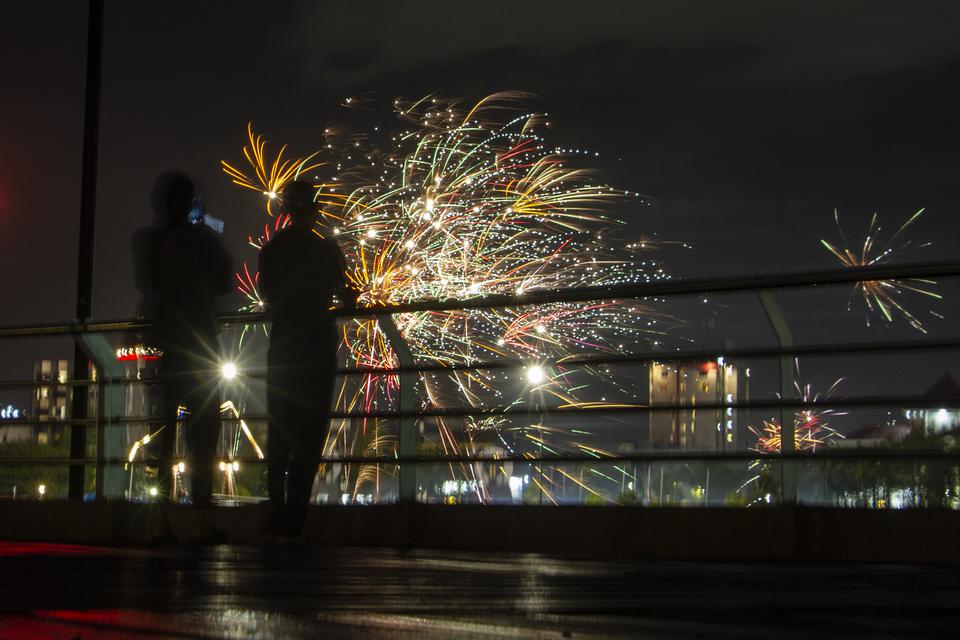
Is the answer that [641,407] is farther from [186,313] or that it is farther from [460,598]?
[186,313]

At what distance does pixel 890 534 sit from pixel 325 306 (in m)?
2.84

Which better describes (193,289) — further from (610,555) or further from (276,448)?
(610,555)

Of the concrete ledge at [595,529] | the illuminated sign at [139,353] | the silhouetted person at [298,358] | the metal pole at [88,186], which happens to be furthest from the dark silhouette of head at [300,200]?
the metal pole at [88,186]

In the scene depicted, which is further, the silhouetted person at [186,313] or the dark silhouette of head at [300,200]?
the silhouetted person at [186,313]

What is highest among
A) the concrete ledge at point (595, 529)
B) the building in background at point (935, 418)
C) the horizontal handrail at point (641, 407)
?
the horizontal handrail at point (641, 407)

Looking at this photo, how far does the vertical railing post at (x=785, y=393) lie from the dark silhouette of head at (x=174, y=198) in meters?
3.12

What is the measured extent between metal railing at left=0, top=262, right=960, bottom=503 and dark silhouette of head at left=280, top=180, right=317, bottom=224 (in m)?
0.61

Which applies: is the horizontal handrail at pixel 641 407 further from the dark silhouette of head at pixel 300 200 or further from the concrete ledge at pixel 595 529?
the dark silhouette of head at pixel 300 200

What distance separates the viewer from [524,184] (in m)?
19.2

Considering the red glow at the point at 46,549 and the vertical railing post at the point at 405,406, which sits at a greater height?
the vertical railing post at the point at 405,406

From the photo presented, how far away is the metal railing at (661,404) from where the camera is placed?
5.46 meters

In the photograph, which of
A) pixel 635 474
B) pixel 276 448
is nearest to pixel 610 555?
pixel 635 474

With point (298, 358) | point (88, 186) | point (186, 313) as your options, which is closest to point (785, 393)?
point (298, 358)

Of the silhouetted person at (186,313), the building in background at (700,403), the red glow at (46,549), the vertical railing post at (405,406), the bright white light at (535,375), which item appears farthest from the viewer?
the silhouetted person at (186,313)
